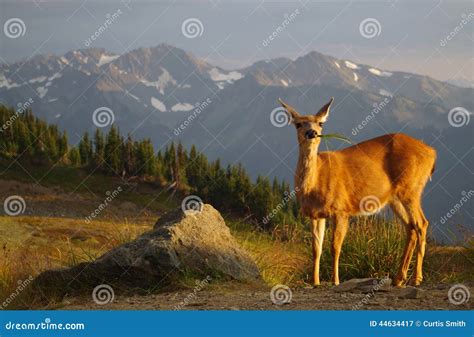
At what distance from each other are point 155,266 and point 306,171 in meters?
3.38

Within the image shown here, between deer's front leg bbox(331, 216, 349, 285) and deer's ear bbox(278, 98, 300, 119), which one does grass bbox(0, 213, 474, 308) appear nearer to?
deer's front leg bbox(331, 216, 349, 285)

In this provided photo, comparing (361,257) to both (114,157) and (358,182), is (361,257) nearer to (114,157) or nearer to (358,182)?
(358,182)

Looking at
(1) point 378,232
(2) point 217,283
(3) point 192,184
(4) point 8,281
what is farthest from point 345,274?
(3) point 192,184

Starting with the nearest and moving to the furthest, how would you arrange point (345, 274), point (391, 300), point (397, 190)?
point (391, 300) → point (397, 190) → point (345, 274)

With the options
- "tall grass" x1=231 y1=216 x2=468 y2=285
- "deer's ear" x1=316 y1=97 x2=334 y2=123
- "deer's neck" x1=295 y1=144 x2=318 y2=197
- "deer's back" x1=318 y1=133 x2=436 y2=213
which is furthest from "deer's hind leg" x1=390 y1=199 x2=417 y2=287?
"deer's ear" x1=316 y1=97 x2=334 y2=123

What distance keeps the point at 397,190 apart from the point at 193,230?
4211mm

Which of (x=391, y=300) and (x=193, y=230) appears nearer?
(x=391, y=300)

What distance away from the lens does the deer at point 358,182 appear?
1284 cm

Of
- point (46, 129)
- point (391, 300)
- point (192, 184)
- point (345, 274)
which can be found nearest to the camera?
point (391, 300)

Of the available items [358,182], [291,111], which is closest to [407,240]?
[358,182]

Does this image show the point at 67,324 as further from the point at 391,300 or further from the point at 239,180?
the point at 239,180

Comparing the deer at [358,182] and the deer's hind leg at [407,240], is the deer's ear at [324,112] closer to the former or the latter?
the deer at [358,182]

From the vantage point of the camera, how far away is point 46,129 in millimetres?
107688

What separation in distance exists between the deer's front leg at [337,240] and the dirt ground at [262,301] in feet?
1.54
